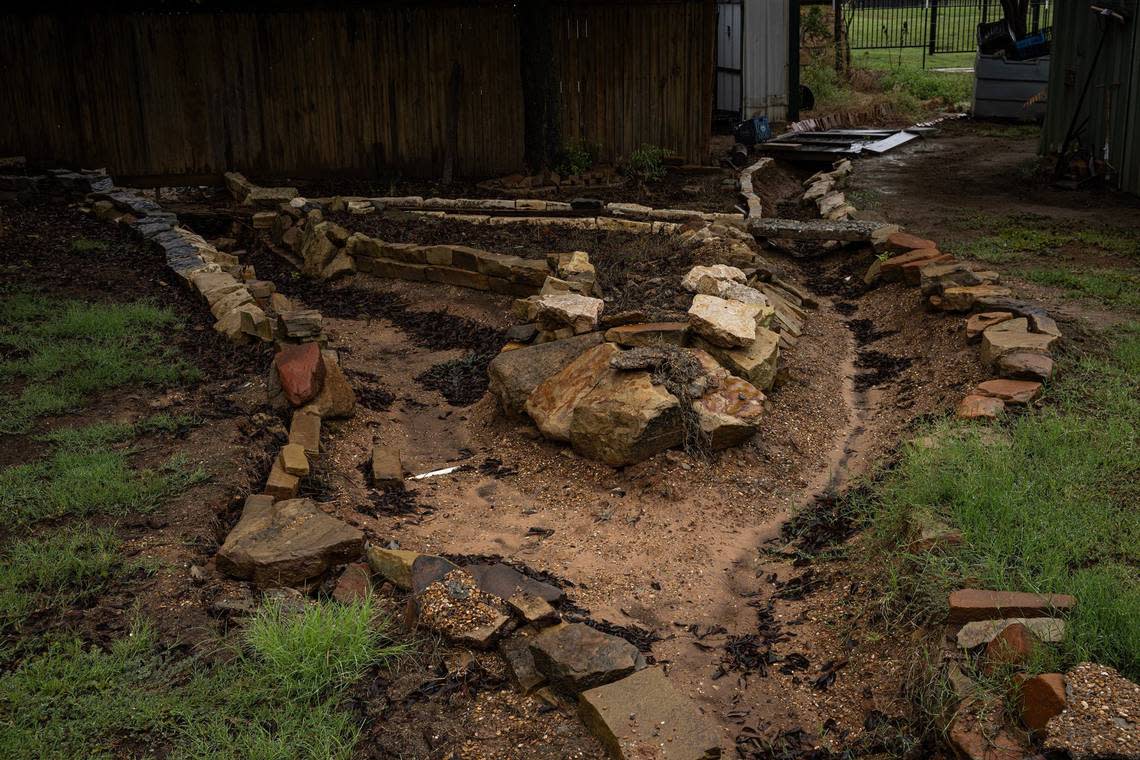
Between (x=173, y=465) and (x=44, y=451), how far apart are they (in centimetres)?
76

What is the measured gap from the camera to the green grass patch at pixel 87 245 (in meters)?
10.2

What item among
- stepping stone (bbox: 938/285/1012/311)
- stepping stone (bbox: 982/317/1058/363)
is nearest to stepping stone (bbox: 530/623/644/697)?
stepping stone (bbox: 982/317/1058/363)

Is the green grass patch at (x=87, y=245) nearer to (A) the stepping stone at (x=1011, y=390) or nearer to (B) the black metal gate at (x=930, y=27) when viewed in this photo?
(A) the stepping stone at (x=1011, y=390)

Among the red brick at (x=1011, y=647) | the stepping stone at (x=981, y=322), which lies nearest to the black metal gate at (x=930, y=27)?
the stepping stone at (x=981, y=322)

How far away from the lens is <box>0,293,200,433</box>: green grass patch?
629 cm

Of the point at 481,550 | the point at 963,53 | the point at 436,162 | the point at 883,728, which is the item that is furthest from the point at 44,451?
the point at 963,53

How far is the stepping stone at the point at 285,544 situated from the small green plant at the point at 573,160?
30.2 feet

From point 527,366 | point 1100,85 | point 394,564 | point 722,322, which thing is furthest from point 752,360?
point 1100,85

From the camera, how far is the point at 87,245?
33.9 ft

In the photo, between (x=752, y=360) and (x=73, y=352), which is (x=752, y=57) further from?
(x=73, y=352)

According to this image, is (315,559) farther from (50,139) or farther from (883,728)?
(50,139)

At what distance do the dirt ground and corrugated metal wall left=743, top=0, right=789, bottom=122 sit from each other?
7980 mm

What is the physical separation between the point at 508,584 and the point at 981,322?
448 centimetres

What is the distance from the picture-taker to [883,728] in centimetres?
388
